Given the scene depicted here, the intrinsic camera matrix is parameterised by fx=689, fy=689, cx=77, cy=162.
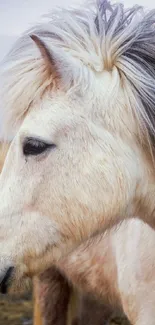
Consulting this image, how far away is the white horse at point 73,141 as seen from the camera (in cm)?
214

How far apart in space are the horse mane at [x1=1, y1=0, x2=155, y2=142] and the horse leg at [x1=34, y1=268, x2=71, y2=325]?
73.1 inches

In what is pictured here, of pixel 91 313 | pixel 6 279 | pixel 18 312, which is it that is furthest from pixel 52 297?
pixel 6 279

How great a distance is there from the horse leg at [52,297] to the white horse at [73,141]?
177 centimetres

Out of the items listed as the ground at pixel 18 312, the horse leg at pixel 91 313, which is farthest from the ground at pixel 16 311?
→ the horse leg at pixel 91 313

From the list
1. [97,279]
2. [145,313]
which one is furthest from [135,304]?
[97,279]

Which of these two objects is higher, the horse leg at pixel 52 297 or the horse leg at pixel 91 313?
the horse leg at pixel 52 297

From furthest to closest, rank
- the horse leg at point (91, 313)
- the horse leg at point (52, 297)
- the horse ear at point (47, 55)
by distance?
the horse leg at point (91, 313) → the horse leg at point (52, 297) → the horse ear at point (47, 55)

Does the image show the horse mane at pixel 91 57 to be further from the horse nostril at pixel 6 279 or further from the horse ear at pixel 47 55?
the horse nostril at pixel 6 279

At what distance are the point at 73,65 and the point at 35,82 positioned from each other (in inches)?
5.4

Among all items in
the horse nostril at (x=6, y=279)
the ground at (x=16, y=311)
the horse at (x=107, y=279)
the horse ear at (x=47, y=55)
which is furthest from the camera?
the ground at (x=16, y=311)

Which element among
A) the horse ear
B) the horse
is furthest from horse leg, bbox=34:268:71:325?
the horse ear

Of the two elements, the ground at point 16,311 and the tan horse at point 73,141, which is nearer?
the tan horse at point 73,141

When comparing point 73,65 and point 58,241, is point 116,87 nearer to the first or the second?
point 73,65

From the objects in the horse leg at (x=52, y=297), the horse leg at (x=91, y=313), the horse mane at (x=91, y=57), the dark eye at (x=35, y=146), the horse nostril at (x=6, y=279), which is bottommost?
the horse leg at (x=91, y=313)
